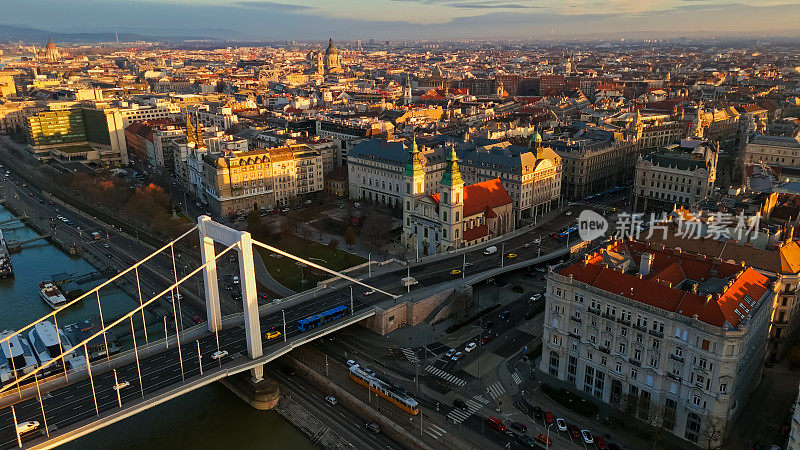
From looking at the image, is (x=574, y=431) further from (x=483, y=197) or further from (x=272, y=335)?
(x=483, y=197)

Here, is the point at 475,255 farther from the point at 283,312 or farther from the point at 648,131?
the point at 648,131

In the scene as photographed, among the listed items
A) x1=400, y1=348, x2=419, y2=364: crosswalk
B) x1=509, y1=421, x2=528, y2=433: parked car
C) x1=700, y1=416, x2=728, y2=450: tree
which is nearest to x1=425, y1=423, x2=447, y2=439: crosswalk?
x1=509, y1=421, x2=528, y2=433: parked car

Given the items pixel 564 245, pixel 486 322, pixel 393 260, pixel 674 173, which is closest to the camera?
pixel 486 322

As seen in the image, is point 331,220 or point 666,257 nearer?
point 666,257

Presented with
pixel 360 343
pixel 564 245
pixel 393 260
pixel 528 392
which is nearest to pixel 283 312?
pixel 360 343

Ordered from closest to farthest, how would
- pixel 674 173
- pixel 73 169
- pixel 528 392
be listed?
pixel 528 392 < pixel 674 173 < pixel 73 169

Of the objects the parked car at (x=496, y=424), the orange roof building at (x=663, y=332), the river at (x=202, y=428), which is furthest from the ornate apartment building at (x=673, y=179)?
the river at (x=202, y=428)

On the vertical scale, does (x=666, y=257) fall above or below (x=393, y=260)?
above
